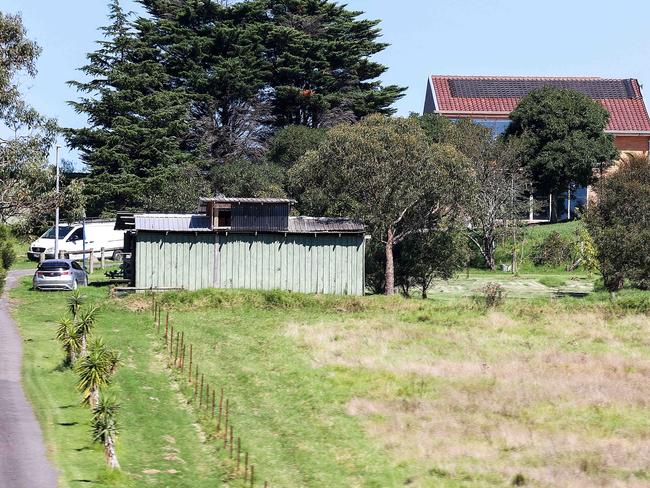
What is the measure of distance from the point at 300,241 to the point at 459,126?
3523cm

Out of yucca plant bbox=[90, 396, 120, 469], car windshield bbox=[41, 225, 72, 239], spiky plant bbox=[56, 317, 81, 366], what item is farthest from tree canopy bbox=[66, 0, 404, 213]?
yucca plant bbox=[90, 396, 120, 469]

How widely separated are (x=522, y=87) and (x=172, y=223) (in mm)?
63943

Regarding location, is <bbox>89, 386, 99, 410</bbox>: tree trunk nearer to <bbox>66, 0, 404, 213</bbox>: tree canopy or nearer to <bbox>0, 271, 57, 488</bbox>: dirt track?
<bbox>0, 271, 57, 488</bbox>: dirt track

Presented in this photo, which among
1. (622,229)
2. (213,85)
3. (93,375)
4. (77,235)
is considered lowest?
(93,375)

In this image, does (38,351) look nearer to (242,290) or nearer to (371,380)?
(371,380)

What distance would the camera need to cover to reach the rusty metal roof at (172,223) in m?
51.8

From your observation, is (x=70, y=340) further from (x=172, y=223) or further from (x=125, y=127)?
(x=125, y=127)

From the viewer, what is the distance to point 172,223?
5266 centimetres

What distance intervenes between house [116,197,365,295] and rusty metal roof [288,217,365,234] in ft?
0.16

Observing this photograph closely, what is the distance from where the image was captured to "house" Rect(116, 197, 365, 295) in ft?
171

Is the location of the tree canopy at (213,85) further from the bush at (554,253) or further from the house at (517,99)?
the bush at (554,253)

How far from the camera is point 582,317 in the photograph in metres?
49.0

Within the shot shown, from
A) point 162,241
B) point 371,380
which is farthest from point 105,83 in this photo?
point 371,380

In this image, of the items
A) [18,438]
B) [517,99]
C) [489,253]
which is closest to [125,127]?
[489,253]
